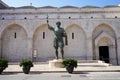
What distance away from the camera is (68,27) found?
28312 mm

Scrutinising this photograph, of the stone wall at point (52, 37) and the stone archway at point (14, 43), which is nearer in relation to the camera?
the stone wall at point (52, 37)

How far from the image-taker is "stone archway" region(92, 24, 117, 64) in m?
27.2

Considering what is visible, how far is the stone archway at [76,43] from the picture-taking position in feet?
91.6

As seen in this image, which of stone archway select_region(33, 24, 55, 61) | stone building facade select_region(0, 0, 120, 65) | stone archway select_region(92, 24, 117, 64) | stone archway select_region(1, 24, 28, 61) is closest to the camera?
stone archway select_region(92, 24, 117, 64)

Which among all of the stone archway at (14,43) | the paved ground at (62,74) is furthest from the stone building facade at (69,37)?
the paved ground at (62,74)

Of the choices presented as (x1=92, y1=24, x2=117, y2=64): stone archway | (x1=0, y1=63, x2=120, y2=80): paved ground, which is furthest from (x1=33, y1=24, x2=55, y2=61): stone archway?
(x1=0, y1=63, x2=120, y2=80): paved ground

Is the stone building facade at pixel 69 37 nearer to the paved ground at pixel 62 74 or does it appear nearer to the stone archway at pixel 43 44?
the stone archway at pixel 43 44

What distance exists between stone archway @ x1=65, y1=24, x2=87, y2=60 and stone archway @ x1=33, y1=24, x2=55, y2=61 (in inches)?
101

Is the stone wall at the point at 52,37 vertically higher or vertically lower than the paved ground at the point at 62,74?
higher

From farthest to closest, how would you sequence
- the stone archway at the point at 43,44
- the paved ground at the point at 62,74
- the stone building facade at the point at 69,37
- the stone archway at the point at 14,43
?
the stone archway at the point at 43,44 → the stone archway at the point at 14,43 → the stone building facade at the point at 69,37 → the paved ground at the point at 62,74

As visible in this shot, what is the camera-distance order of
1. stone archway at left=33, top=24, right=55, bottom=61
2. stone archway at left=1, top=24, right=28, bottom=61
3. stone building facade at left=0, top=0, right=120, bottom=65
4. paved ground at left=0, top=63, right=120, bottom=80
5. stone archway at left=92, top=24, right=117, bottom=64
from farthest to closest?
stone archway at left=33, top=24, right=55, bottom=61 < stone archway at left=1, top=24, right=28, bottom=61 < stone building facade at left=0, top=0, right=120, bottom=65 < stone archway at left=92, top=24, right=117, bottom=64 < paved ground at left=0, top=63, right=120, bottom=80

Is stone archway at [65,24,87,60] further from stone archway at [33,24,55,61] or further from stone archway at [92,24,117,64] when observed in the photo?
stone archway at [33,24,55,61]

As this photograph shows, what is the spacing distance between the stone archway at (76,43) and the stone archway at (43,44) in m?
2.58

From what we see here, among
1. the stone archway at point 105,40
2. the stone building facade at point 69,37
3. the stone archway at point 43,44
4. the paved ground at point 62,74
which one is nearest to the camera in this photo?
the paved ground at point 62,74
